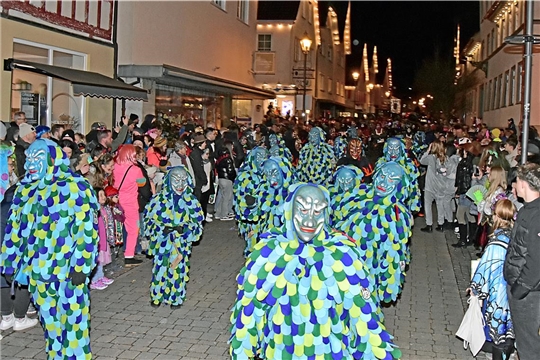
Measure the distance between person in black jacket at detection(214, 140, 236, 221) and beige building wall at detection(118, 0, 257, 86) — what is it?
5576 millimetres

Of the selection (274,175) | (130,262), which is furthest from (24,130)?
(274,175)

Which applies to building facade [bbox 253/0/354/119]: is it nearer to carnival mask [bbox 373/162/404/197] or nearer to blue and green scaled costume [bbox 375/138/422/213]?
blue and green scaled costume [bbox 375/138/422/213]

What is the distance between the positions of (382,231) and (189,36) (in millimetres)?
17376

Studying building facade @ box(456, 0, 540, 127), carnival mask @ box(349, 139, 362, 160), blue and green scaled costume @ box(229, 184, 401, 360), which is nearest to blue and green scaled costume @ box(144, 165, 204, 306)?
blue and green scaled costume @ box(229, 184, 401, 360)

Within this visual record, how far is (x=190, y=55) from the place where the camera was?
2306 cm

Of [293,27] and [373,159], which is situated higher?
[293,27]

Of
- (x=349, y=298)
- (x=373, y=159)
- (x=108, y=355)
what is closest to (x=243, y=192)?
(x=108, y=355)

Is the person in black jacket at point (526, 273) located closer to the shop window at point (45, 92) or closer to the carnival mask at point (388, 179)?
the carnival mask at point (388, 179)

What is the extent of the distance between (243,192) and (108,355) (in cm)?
370

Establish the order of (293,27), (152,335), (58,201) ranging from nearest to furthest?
(58,201) < (152,335) < (293,27)

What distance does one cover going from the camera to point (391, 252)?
6.92m

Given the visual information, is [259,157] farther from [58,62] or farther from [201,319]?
[58,62]

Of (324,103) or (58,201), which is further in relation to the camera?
(324,103)

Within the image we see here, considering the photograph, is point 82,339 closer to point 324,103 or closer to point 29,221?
point 29,221
